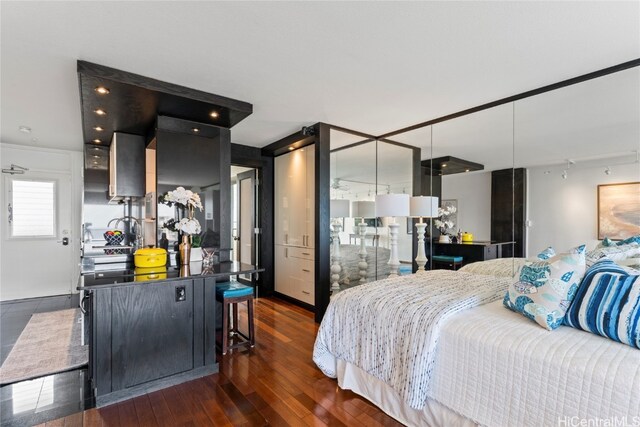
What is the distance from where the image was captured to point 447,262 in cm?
358

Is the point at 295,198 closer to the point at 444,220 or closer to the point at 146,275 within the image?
the point at 444,220

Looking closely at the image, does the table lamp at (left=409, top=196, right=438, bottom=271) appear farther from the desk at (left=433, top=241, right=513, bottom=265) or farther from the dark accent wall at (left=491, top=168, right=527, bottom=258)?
the dark accent wall at (left=491, top=168, right=527, bottom=258)

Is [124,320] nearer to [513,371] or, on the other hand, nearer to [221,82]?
[221,82]

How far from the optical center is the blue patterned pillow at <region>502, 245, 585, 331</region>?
1627 mm

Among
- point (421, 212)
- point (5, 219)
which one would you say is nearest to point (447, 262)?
point (421, 212)

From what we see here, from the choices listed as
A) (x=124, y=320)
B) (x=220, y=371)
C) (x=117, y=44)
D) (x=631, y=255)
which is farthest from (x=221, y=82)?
(x=631, y=255)

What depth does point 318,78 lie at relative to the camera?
2.66m

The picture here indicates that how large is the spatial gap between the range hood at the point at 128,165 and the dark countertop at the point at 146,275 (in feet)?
5.38

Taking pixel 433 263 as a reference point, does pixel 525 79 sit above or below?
above

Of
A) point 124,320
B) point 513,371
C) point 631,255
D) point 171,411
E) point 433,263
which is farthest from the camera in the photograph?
point 433,263

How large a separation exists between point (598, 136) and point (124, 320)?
4.12 m

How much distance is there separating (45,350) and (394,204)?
152 inches

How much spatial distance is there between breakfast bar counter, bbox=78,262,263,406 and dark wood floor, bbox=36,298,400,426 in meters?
0.11

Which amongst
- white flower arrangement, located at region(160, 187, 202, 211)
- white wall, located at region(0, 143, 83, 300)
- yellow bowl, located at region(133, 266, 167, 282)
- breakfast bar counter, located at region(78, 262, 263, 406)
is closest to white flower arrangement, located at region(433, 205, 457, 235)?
breakfast bar counter, located at region(78, 262, 263, 406)
